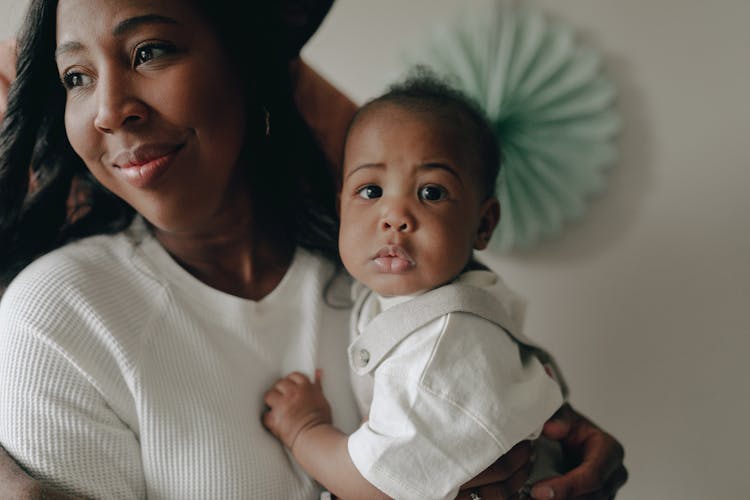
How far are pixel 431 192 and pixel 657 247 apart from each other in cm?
97

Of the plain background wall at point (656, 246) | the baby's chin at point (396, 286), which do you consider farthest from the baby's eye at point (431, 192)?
the plain background wall at point (656, 246)

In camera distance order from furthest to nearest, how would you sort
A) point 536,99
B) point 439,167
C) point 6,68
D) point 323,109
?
point 536,99
point 323,109
point 6,68
point 439,167

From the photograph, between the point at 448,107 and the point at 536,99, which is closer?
the point at 448,107

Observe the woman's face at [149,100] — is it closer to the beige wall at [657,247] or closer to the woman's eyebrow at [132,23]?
the woman's eyebrow at [132,23]

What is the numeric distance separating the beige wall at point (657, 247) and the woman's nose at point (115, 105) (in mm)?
1017

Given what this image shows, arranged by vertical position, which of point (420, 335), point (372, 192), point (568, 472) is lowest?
point (568, 472)

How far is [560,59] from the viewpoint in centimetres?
163

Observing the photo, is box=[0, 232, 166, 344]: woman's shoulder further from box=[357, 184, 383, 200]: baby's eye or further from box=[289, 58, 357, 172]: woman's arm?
box=[289, 58, 357, 172]: woman's arm

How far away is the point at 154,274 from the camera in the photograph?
3.39 feet

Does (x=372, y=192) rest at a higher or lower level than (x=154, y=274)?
higher

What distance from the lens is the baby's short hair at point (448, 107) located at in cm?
99

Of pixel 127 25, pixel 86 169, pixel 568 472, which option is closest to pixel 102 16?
pixel 127 25

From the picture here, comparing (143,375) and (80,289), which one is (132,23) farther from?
(143,375)

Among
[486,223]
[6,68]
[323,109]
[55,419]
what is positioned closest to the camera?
[55,419]
